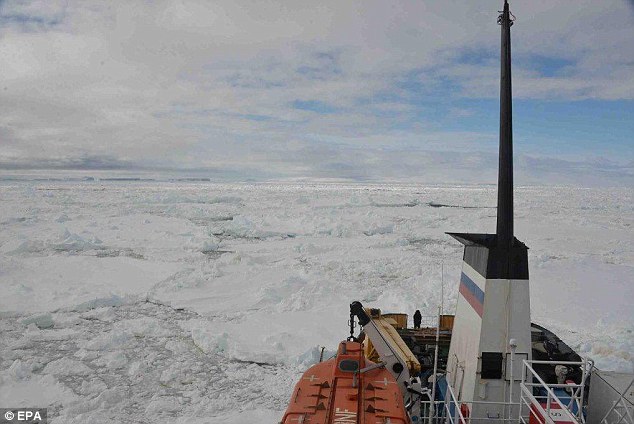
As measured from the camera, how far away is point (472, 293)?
5.10 m

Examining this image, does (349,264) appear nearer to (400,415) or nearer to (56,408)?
(56,408)

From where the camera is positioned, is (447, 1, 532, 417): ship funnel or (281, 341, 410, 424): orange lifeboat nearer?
(281, 341, 410, 424): orange lifeboat

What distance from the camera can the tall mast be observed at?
4770mm

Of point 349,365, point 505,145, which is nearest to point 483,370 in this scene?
point 349,365

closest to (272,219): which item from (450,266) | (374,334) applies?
(450,266)

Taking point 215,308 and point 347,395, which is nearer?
point 347,395

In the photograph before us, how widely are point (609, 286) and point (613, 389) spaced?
38.9 feet

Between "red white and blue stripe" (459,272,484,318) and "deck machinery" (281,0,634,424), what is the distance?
0.4 inches

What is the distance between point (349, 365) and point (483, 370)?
1511mm

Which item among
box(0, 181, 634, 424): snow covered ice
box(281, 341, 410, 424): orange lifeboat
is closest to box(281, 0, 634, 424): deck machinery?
box(281, 341, 410, 424): orange lifeboat

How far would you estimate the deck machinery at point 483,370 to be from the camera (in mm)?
3986

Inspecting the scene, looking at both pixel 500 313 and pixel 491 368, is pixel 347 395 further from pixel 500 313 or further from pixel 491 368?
pixel 500 313

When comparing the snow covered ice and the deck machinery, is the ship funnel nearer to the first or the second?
the deck machinery

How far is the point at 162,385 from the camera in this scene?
7.03 metres
